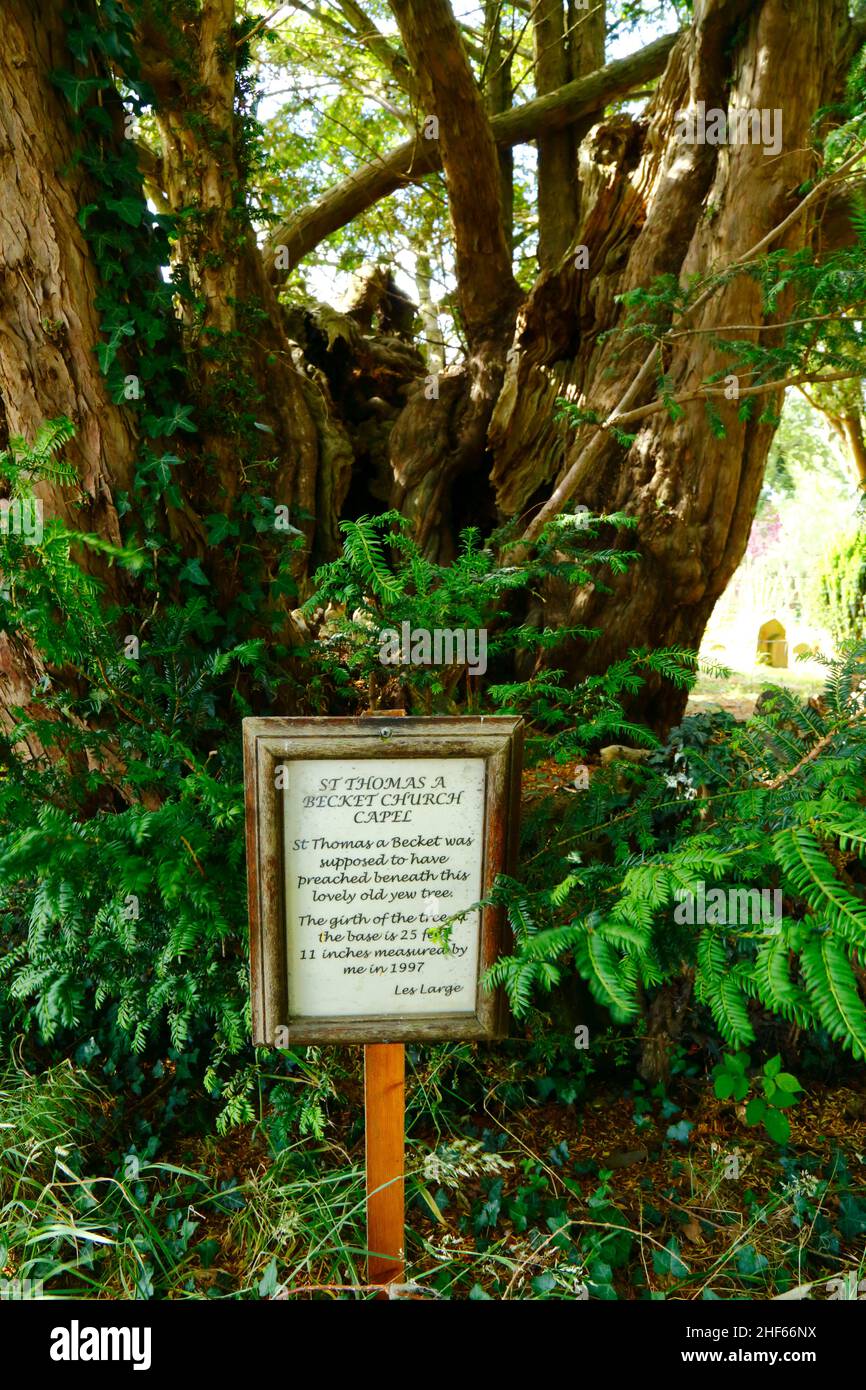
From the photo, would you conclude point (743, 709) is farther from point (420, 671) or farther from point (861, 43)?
point (420, 671)

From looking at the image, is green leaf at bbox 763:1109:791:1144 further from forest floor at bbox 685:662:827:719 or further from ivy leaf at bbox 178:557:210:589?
forest floor at bbox 685:662:827:719

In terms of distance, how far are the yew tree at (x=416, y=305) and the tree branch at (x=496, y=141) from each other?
0.02 metres

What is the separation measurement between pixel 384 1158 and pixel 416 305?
270 inches

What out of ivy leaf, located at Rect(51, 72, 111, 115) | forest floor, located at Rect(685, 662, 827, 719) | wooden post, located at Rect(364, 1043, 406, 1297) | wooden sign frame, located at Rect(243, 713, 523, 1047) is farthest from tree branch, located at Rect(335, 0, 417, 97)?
wooden post, located at Rect(364, 1043, 406, 1297)

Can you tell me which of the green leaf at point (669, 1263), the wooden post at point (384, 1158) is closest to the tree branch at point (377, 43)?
the wooden post at point (384, 1158)

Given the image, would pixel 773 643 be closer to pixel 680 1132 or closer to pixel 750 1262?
pixel 680 1132

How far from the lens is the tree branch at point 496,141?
5688 millimetres

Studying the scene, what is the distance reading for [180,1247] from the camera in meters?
2.08

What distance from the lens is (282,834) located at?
169cm

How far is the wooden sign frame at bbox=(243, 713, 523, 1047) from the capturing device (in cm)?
164

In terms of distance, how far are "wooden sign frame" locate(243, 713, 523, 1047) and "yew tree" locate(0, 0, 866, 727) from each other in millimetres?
757

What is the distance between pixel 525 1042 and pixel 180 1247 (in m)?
1.13

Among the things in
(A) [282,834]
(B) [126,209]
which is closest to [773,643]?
(B) [126,209]

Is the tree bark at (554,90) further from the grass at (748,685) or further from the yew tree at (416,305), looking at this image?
the grass at (748,685)
